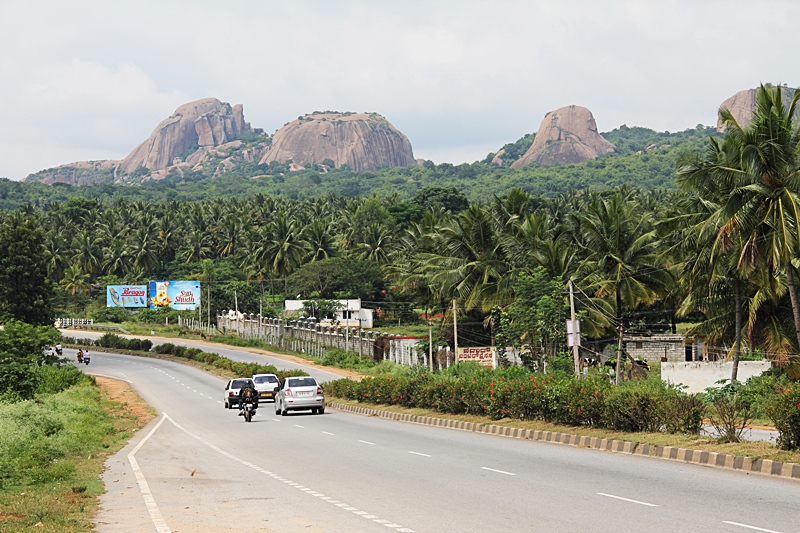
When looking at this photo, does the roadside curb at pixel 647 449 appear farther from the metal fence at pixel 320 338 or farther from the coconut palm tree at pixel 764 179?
the metal fence at pixel 320 338

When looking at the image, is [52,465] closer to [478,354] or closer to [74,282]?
[478,354]

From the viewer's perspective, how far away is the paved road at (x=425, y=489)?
9977 millimetres

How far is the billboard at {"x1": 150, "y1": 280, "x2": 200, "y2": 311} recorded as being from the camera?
352ft

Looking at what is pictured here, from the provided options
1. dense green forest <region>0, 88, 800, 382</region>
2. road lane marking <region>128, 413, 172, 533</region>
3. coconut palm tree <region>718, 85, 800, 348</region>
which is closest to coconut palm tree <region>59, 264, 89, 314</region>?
dense green forest <region>0, 88, 800, 382</region>

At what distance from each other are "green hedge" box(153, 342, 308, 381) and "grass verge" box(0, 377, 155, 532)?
2837 cm

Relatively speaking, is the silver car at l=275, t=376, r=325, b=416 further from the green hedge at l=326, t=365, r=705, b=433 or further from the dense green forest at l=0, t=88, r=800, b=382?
the dense green forest at l=0, t=88, r=800, b=382

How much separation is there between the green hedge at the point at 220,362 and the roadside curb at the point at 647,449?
30163 millimetres

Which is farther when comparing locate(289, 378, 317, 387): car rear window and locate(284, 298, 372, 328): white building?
locate(284, 298, 372, 328): white building

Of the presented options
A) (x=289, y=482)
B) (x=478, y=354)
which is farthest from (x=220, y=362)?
(x=289, y=482)

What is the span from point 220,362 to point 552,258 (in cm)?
3698

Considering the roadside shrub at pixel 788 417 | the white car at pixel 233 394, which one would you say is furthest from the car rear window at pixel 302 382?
the roadside shrub at pixel 788 417

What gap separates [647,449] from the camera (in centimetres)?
1705

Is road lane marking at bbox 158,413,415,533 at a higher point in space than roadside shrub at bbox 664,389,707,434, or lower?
lower

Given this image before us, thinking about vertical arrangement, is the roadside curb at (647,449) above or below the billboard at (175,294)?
below
